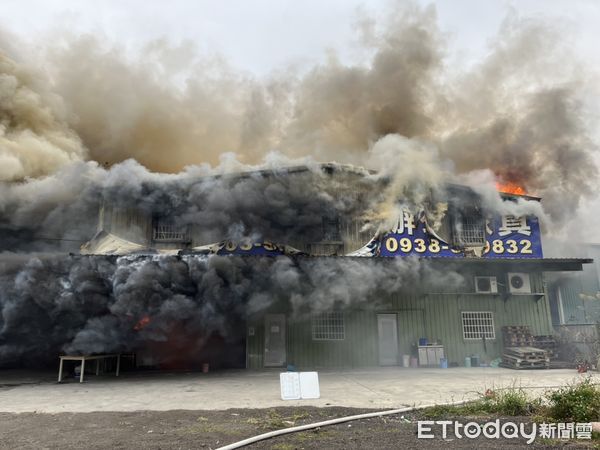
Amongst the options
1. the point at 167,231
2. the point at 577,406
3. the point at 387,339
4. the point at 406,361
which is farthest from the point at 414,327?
the point at 167,231

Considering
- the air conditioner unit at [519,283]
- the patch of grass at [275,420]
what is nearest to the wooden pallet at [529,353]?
the air conditioner unit at [519,283]

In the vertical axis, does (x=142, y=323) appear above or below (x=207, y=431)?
above

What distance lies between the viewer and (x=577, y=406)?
6539 millimetres

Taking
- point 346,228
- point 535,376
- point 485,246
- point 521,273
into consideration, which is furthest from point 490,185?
point 535,376

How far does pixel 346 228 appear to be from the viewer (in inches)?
690

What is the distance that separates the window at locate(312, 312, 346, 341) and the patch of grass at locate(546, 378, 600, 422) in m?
9.75

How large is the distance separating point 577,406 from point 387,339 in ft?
33.6

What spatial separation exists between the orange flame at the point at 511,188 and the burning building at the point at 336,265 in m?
0.86

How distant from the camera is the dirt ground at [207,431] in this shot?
583cm

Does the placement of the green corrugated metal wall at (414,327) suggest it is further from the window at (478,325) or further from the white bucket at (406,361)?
the white bucket at (406,361)

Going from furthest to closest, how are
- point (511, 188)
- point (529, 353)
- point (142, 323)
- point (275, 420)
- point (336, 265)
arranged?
point (511, 188) → point (529, 353) → point (336, 265) → point (142, 323) → point (275, 420)

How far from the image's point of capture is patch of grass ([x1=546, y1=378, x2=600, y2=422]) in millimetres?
6434

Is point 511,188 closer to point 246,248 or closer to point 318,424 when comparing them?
point 246,248

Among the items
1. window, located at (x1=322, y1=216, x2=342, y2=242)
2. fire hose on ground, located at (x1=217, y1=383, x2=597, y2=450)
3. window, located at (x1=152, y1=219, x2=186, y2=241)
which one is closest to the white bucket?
window, located at (x1=322, y1=216, x2=342, y2=242)
